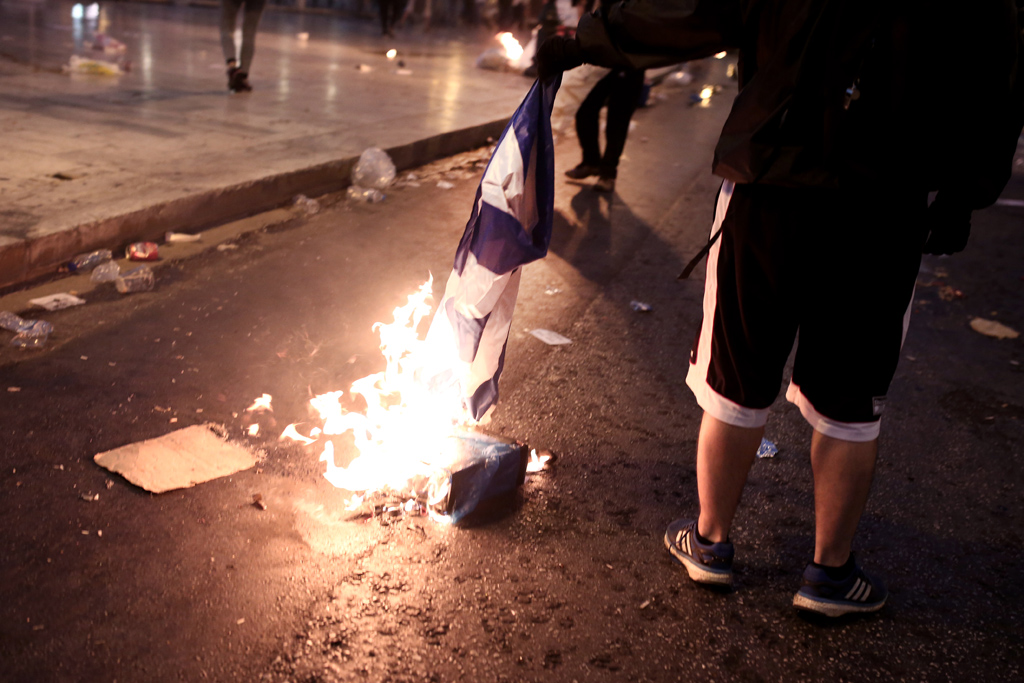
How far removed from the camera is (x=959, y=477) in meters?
3.16

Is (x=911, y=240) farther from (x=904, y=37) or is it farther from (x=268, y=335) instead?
(x=268, y=335)

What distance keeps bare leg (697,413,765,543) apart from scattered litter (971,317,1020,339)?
10.6 ft

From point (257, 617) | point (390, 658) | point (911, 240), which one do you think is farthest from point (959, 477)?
point (257, 617)

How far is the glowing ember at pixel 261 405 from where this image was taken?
10.1 ft

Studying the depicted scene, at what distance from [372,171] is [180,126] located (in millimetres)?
1632

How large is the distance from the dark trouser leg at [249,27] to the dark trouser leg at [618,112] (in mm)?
3549

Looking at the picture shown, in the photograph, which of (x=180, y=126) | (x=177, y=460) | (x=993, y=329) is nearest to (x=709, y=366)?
(x=177, y=460)

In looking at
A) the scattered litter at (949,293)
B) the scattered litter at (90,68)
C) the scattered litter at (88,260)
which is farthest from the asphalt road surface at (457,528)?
the scattered litter at (90,68)

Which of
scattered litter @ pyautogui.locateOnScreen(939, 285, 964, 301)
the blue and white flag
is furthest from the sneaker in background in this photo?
the blue and white flag

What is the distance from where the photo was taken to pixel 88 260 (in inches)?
169

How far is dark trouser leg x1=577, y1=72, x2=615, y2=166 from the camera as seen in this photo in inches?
280

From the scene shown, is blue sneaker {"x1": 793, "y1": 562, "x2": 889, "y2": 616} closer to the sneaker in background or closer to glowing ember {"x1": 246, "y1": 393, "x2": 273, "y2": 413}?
glowing ember {"x1": 246, "y1": 393, "x2": 273, "y2": 413}

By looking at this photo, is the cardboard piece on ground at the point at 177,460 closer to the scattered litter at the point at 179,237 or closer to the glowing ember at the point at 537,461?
the glowing ember at the point at 537,461

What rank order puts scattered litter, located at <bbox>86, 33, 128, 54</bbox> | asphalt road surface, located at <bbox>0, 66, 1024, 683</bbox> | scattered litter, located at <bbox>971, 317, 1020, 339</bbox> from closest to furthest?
asphalt road surface, located at <bbox>0, 66, 1024, 683</bbox>, scattered litter, located at <bbox>971, 317, 1020, 339</bbox>, scattered litter, located at <bbox>86, 33, 128, 54</bbox>
